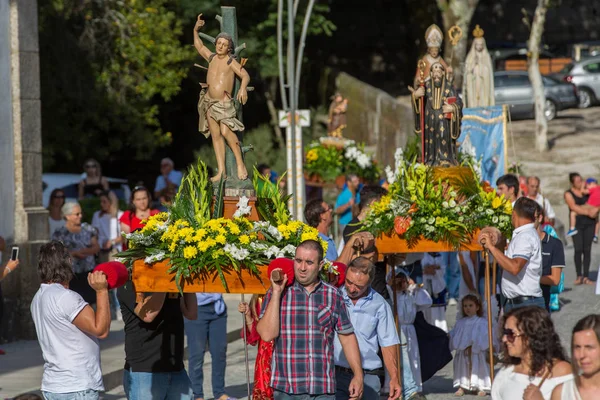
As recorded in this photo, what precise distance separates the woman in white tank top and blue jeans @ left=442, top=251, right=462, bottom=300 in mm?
11213

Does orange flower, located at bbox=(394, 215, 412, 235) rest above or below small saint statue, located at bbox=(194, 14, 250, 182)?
below

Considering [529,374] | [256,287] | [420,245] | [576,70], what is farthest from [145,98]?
[529,374]

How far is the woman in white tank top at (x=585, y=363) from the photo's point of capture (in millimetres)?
5973

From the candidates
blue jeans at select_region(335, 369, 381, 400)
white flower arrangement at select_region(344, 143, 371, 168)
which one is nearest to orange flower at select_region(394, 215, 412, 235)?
blue jeans at select_region(335, 369, 381, 400)

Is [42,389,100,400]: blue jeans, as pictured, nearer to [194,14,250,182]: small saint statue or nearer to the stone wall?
[194,14,250,182]: small saint statue

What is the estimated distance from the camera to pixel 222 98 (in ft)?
29.3

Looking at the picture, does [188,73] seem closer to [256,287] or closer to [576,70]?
[576,70]

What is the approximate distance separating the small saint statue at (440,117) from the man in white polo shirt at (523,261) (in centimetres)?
228

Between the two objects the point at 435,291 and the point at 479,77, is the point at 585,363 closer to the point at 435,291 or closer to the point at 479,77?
the point at 435,291

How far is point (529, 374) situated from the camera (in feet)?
20.5

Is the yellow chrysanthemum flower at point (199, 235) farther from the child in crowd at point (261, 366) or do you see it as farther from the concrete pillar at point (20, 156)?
the concrete pillar at point (20, 156)

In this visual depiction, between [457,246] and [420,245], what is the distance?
323 millimetres

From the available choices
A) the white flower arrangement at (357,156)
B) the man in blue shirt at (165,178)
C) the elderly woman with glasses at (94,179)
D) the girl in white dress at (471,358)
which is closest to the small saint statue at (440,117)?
the girl in white dress at (471,358)

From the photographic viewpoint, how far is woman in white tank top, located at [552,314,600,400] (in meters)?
5.97
